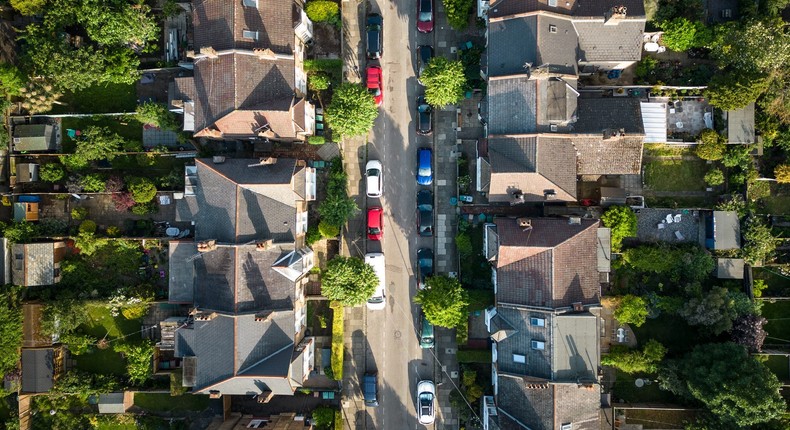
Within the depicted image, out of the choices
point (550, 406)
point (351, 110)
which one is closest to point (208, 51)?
point (351, 110)

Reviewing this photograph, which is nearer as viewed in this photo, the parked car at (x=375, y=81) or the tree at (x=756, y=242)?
the tree at (x=756, y=242)

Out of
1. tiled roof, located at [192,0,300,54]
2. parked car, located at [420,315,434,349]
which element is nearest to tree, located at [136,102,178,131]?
tiled roof, located at [192,0,300,54]

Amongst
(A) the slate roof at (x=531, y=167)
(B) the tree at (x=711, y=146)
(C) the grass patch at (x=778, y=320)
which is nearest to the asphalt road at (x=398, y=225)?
(A) the slate roof at (x=531, y=167)

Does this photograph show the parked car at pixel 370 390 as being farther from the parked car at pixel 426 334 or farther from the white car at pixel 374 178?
the white car at pixel 374 178

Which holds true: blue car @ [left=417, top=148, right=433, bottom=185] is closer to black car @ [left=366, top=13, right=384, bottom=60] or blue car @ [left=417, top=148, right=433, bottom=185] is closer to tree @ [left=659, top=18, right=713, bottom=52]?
black car @ [left=366, top=13, right=384, bottom=60]

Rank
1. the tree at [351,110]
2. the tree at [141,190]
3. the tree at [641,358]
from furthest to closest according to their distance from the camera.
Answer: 1. the tree at [141,190]
2. the tree at [641,358]
3. the tree at [351,110]

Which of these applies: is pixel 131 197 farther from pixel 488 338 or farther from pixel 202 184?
pixel 488 338
